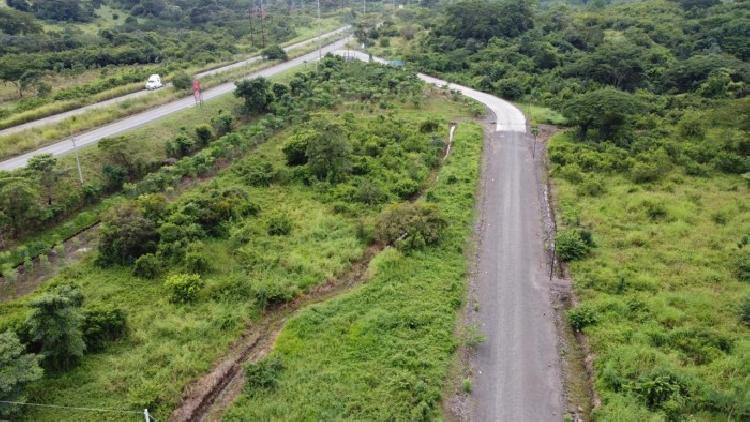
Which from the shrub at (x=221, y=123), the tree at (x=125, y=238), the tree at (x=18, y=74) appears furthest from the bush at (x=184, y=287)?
the tree at (x=18, y=74)

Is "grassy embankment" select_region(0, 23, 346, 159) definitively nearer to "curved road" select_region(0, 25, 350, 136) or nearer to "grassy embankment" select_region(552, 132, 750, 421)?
"curved road" select_region(0, 25, 350, 136)

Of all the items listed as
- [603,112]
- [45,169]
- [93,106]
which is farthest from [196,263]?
[603,112]

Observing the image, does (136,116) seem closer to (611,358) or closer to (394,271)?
(394,271)

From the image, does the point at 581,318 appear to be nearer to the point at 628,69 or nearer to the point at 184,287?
the point at 184,287

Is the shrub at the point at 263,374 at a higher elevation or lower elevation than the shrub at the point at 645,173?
lower

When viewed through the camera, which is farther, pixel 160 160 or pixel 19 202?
pixel 160 160

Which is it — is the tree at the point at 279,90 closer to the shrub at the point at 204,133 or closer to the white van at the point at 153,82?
the shrub at the point at 204,133
